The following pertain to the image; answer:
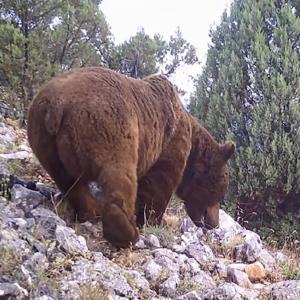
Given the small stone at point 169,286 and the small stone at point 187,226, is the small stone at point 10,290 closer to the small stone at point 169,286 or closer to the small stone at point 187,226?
the small stone at point 169,286

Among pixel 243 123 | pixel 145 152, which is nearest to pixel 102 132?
pixel 145 152

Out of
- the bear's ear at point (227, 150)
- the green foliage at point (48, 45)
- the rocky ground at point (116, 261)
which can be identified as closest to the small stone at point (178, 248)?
the rocky ground at point (116, 261)

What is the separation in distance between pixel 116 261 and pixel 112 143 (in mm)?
1018

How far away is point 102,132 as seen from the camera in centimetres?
551

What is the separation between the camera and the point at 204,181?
8.08 m

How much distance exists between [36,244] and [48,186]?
2.12 m

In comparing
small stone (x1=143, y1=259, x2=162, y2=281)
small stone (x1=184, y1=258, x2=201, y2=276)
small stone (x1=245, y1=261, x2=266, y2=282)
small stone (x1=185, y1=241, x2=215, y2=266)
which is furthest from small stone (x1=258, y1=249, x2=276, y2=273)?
small stone (x1=143, y1=259, x2=162, y2=281)

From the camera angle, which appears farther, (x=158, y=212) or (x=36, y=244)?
(x=158, y=212)

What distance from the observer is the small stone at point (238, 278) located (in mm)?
5551

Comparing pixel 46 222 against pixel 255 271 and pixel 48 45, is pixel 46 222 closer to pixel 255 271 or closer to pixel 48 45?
pixel 255 271

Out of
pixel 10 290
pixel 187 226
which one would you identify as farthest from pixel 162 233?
pixel 10 290

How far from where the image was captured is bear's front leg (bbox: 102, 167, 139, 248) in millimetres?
5402

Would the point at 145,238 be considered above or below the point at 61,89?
below

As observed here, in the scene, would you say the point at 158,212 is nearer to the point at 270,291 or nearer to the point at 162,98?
the point at 162,98
